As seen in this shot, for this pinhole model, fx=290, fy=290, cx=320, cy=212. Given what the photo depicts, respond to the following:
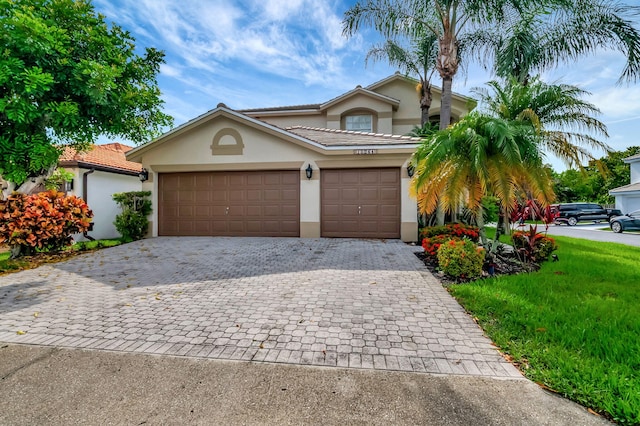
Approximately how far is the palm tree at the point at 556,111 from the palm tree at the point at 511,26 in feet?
9.04

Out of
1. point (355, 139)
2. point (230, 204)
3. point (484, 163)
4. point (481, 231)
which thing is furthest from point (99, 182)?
point (481, 231)

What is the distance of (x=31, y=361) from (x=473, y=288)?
20.7 ft

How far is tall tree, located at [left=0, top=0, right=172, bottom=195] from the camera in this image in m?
6.35

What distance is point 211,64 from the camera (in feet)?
39.2

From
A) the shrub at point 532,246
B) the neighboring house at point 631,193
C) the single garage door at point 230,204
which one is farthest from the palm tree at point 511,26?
the neighboring house at point 631,193

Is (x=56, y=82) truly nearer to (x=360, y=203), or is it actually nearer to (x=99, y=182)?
(x=99, y=182)

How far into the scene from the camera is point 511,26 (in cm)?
1179

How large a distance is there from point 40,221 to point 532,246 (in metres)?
13.3

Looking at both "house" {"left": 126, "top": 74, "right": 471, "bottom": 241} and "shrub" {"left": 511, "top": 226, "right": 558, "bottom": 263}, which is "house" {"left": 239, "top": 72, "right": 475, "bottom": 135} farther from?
"shrub" {"left": 511, "top": 226, "right": 558, "bottom": 263}

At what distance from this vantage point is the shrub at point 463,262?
6047 millimetres

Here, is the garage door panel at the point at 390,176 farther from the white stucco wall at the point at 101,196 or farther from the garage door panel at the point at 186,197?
the white stucco wall at the point at 101,196

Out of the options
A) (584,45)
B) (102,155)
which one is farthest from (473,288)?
(102,155)

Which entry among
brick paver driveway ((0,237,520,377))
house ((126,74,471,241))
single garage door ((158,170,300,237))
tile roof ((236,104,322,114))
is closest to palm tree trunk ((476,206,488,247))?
brick paver driveway ((0,237,520,377))

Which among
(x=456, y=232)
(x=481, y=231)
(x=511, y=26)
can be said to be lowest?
(x=456, y=232)
